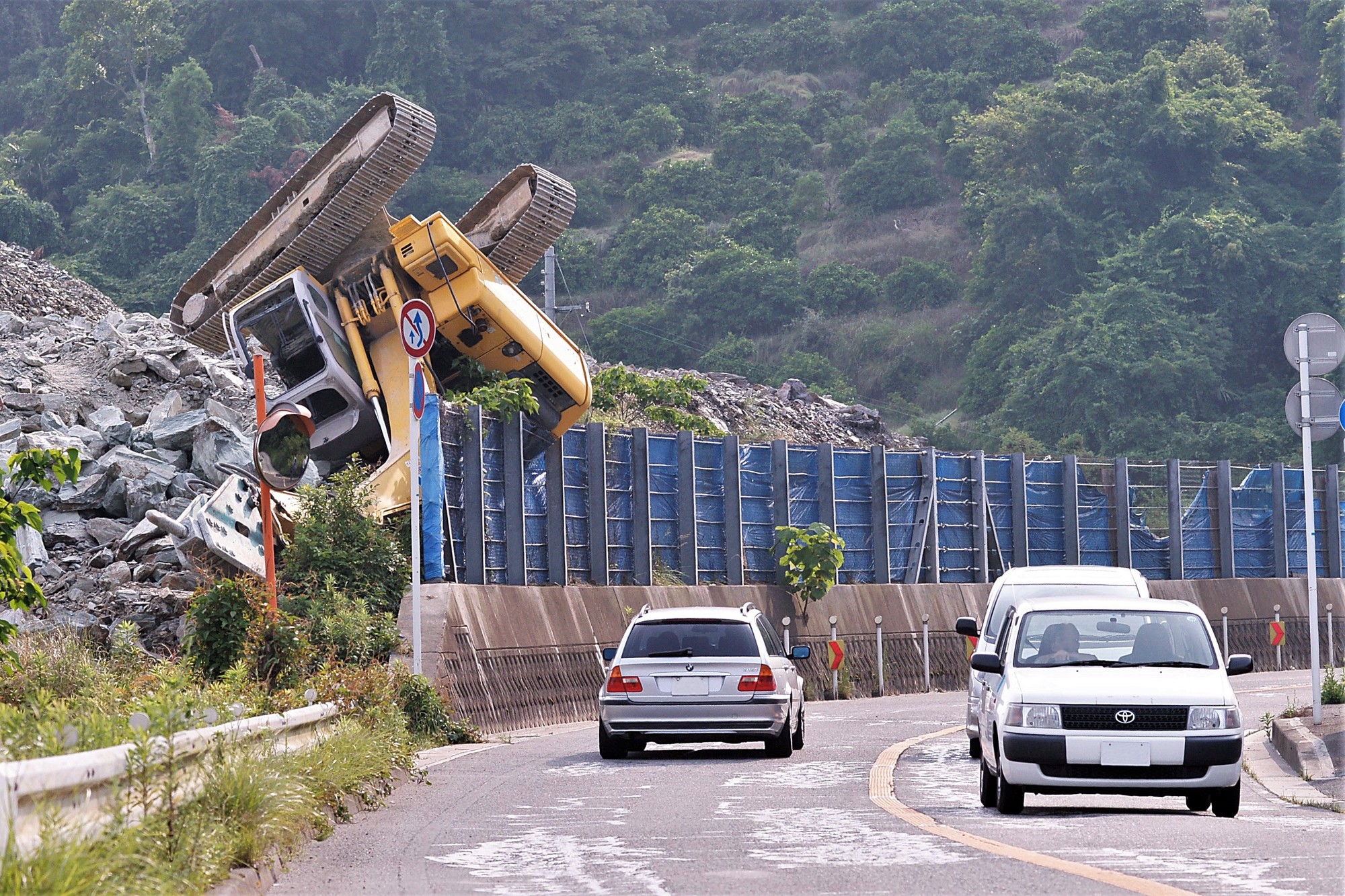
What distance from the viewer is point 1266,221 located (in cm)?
8106

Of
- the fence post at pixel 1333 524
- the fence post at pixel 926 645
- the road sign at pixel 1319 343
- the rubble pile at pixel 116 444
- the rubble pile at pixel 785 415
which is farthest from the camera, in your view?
the rubble pile at pixel 785 415

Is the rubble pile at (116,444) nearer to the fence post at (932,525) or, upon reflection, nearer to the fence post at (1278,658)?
the fence post at (932,525)

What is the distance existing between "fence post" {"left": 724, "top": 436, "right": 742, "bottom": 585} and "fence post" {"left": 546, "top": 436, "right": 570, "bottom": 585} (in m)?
5.05

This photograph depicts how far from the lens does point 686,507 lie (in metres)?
34.6

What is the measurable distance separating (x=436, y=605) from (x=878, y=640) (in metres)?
12.8

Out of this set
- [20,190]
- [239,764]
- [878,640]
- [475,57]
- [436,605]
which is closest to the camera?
[239,764]

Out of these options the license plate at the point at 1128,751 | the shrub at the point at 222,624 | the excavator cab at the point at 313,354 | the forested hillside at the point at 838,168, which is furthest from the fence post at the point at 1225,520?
the license plate at the point at 1128,751

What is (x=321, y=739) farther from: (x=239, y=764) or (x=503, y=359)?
(x=503, y=359)

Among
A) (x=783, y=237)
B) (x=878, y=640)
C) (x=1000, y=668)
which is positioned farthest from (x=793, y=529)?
(x=783, y=237)

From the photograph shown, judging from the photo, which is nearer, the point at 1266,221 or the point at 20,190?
the point at 1266,221

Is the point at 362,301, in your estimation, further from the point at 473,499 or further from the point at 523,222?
the point at 473,499

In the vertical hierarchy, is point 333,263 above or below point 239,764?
above

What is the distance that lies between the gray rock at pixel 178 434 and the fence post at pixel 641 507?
793cm

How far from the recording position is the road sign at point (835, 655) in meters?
32.9
